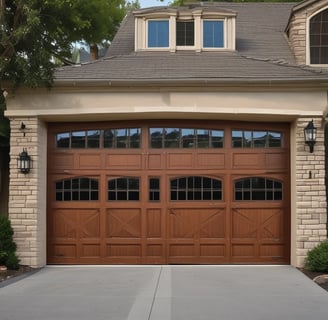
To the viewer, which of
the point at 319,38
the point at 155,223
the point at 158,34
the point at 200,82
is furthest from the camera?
the point at 158,34

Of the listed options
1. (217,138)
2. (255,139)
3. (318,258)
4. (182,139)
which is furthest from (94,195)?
(318,258)

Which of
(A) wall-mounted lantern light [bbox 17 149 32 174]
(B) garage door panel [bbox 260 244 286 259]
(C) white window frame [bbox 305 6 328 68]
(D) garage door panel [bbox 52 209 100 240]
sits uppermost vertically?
(C) white window frame [bbox 305 6 328 68]

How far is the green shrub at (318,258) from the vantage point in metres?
11.1

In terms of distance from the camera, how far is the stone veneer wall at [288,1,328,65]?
14078 millimetres

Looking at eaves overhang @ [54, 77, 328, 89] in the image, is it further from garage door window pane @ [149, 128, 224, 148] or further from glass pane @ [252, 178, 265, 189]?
glass pane @ [252, 178, 265, 189]

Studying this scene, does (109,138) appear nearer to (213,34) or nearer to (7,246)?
(7,246)

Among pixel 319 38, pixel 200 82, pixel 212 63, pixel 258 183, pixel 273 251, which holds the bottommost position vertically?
pixel 273 251

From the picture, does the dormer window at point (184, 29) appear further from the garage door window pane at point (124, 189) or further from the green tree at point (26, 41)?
the garage door window pane at point (124, 189)

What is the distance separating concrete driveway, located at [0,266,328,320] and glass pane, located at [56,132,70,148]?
9.35 ft

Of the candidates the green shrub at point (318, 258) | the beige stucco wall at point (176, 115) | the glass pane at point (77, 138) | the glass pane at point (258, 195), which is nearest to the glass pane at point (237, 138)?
the beige stucco wall at point (176, 115)

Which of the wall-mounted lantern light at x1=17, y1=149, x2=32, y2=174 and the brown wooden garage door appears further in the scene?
the brown wooden garage door

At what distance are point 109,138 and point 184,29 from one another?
370cm

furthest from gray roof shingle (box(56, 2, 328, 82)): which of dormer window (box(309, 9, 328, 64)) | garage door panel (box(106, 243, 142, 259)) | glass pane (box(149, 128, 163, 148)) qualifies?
garage door panel (box(106, 243, 142, 259))

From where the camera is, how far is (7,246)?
1160cm
